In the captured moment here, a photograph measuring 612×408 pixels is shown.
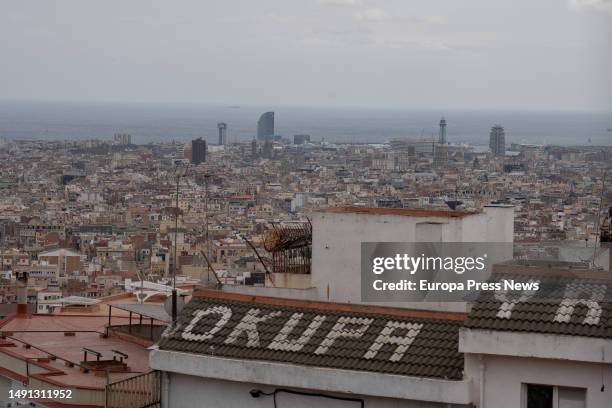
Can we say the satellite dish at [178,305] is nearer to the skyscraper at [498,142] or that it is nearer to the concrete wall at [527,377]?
the concrete wall at [527,377]

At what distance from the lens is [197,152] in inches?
3967

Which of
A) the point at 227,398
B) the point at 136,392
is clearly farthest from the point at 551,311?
the point at 136,392

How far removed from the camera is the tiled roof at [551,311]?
225 inches

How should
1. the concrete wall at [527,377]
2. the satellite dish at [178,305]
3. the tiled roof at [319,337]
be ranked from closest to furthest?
the concrete wall at [527,377] → the tiled roof at [319,337] → the satellite dish at [178,305]

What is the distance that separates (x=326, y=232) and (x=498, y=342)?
2586 mm

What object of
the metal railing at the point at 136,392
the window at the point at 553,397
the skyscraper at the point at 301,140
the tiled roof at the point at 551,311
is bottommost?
the skyscraper at the point at 301,140

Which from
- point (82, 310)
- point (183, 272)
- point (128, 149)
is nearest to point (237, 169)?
point (128, 149)

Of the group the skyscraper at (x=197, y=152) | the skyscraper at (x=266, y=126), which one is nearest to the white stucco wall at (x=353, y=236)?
the skyscraper at (x=197, y=152)

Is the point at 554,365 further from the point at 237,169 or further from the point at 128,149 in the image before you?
the point at 128,149

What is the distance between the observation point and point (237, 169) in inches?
3930

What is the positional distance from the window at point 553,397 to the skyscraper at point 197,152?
9247 centimetres

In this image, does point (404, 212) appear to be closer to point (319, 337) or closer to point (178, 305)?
point (178, 305)

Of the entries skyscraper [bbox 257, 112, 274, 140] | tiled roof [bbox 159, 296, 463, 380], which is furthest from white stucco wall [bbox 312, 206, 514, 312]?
skyscraper [bbox 257, 112, 274, 140]

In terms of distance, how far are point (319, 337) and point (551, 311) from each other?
983 mm
